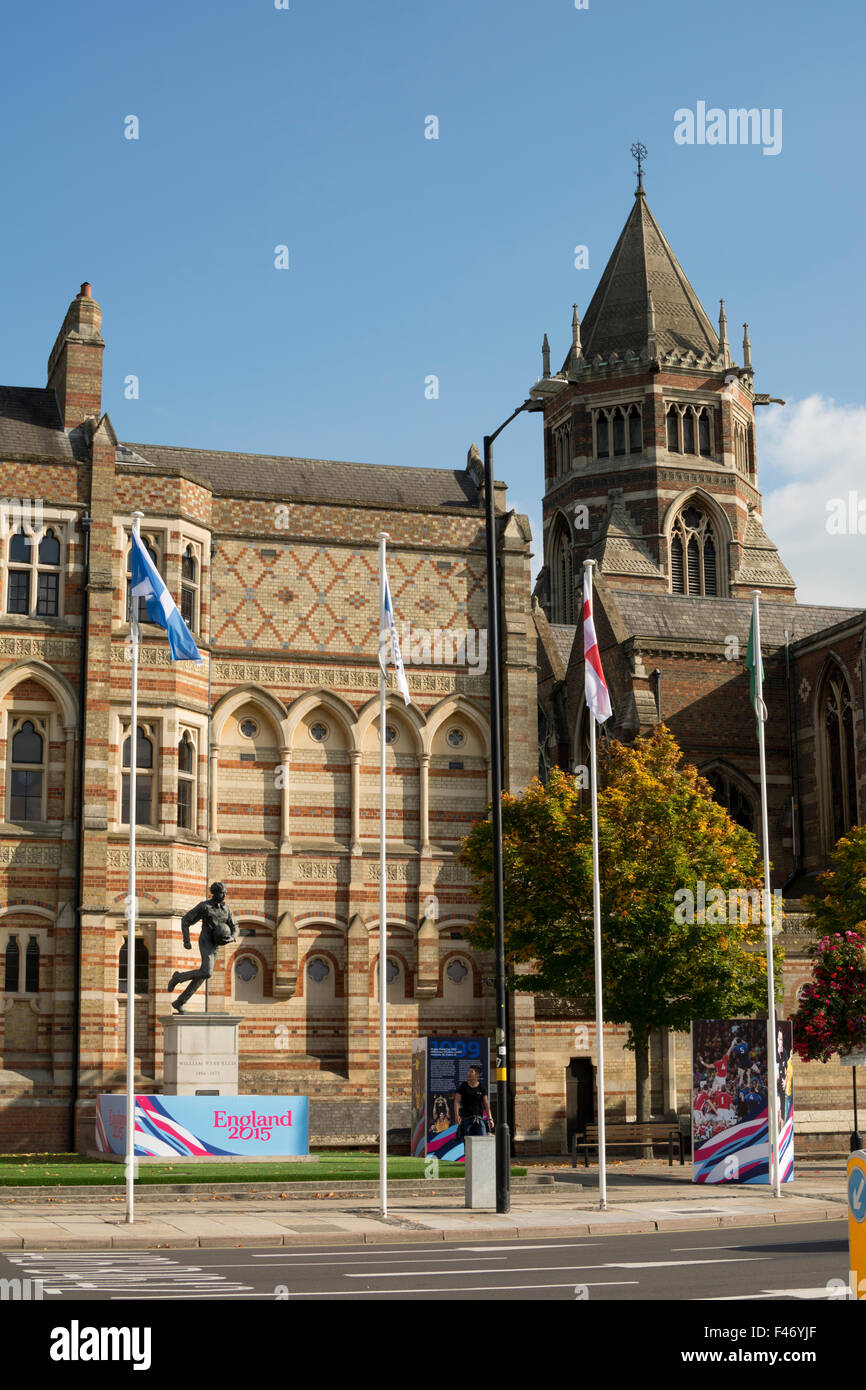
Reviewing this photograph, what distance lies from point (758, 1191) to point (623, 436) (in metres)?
56.8

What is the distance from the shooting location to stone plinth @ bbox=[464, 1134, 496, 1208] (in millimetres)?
24750

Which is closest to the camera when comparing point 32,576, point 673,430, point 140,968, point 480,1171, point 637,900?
point 480,1171

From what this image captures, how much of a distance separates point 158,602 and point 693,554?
57118mm

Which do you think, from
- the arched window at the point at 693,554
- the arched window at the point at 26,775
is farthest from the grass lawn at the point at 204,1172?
the arched window at the point at 693,554

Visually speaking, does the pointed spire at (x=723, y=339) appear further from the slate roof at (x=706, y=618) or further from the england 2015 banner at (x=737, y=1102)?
the england 2015 banner at (x=737, y=1102)

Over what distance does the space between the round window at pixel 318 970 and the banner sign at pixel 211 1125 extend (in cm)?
883

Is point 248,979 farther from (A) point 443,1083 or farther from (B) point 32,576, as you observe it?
(B) point 32,576

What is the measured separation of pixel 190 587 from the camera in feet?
131

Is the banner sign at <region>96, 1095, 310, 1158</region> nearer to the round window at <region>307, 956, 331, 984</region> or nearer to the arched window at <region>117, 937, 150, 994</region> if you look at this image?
the arched window at <region>117, 937, 150, 994</region>

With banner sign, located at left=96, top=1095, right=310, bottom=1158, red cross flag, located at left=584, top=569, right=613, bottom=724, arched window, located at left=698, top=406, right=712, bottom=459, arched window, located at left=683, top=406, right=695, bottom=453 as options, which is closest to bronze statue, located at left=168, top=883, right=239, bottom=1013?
banner sign, located at left=96, top=1095, right=310, bottom=1158

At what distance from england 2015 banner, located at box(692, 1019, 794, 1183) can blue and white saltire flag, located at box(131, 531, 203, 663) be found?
1108cm

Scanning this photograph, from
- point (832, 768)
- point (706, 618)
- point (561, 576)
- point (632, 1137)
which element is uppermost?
point (561, 576)

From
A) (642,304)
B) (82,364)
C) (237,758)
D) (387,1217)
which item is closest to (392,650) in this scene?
(387,1217)
